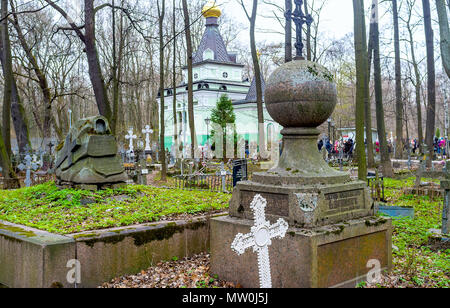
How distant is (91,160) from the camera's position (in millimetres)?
8469

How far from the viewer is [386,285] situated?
16.3ft

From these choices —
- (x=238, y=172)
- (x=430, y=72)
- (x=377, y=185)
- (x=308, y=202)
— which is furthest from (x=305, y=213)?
(x=430, y=72)

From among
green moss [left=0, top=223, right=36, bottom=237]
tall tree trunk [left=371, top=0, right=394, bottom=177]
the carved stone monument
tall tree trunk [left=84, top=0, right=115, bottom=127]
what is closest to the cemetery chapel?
tall tree trunk [left=371, top=0, right=394, bottom=177]

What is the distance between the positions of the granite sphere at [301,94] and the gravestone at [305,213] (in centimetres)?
1

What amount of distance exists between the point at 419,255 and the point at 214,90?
4326 cm

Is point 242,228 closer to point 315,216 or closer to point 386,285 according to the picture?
point 315,216

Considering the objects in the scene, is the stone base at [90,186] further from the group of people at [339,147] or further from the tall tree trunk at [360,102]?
the group of people at [339,147]

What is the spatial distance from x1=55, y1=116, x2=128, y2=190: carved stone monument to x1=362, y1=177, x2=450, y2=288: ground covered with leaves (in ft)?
17.9

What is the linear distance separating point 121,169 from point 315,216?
5.25 m

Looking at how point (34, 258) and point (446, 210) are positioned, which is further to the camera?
point (446, 210)

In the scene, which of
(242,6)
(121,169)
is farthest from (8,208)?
(242,6)

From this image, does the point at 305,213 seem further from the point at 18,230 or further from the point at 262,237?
the point at 18,230

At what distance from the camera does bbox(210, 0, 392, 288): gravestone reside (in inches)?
180

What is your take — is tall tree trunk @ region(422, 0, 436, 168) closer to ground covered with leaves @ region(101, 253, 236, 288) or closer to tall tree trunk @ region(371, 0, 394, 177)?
tall tree trunk @ region(371, 0, 394, 177)
